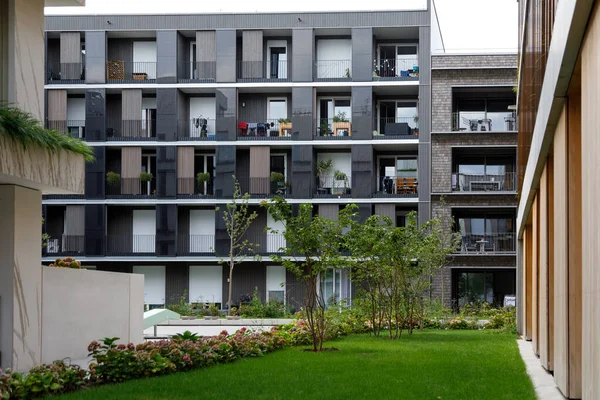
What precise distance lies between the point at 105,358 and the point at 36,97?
4.93 metres

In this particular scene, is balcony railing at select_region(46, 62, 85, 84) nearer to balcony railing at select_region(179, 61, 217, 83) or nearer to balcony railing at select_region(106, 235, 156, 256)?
balcony railing at select_region(179, 61, 217, 83)

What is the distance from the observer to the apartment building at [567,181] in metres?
7.73

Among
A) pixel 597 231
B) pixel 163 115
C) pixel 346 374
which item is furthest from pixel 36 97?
pixel 163 115

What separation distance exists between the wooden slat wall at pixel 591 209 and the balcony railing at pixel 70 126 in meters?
37.6

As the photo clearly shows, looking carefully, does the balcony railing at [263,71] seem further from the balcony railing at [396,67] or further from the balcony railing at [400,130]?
the balcony railing at [400,130]

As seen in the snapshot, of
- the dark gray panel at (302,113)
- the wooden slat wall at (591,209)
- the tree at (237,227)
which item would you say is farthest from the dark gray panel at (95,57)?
the wooden slat wall at (591,209)

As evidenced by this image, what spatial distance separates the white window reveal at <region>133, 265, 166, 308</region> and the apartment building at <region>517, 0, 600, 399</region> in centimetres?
2812

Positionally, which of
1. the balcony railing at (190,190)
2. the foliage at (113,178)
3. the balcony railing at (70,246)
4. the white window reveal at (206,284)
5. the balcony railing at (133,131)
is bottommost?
the white window reveal at (206,284)

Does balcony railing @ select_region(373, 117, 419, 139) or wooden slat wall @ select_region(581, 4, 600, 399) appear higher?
balcony railing @ select_region(373, 117, 419, 139)

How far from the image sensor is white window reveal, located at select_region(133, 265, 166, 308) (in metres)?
43.4

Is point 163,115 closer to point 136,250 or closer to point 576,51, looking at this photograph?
point 136,250

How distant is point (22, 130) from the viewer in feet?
43.9

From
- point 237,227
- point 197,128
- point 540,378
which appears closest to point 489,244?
point 237,227

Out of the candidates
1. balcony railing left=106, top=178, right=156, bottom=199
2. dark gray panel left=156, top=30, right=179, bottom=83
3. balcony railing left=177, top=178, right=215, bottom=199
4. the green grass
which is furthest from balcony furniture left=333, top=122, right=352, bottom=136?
the green grass
